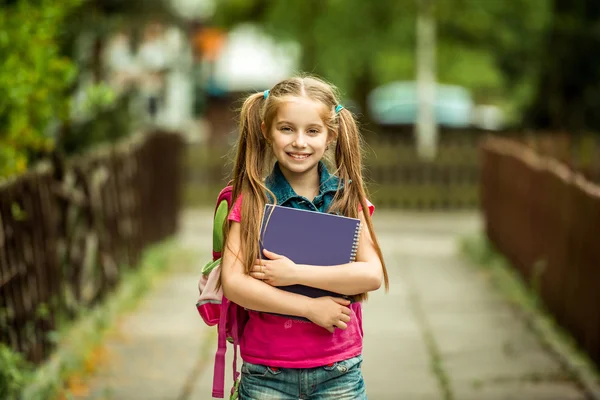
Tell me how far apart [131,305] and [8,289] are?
2656 millimetres

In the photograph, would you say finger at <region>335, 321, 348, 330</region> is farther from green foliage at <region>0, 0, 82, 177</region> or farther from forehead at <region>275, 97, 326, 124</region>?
green foliage at <region>0, 0, 82, 177</region>

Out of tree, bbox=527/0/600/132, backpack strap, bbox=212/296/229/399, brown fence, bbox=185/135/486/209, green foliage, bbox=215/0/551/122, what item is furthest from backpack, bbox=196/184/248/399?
green foliage, bbox=215/0/551/122

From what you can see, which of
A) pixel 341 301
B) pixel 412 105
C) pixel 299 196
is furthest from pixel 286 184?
pixel 412 105

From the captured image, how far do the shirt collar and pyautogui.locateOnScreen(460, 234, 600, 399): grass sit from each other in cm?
283

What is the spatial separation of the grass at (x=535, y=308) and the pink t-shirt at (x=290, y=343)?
2.71 metres

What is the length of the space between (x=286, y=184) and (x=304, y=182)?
0.07 m

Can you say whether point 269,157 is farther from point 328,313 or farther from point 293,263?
point 328,313

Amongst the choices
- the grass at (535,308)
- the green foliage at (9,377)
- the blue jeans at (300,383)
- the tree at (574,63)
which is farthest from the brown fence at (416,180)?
the blue jeans at (300,383)

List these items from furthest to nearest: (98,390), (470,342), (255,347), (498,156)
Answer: (498,156)
(470,342)
(98,390)
(255,347)

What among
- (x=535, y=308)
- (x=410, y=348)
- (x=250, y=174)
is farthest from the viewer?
(x=535, y=308)

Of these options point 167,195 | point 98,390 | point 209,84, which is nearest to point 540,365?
Answer: point 98,390

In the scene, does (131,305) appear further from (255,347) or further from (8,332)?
(255,347)

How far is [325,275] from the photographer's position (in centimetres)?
295

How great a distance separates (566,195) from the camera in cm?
687
